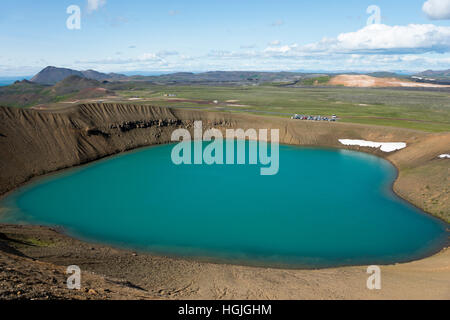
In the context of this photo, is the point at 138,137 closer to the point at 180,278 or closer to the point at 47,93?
the point at 180,278

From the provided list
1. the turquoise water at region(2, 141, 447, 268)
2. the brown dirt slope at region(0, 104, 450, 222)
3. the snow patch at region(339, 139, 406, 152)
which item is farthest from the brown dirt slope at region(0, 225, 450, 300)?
the snow patch at region(339, 139, 406, 152)

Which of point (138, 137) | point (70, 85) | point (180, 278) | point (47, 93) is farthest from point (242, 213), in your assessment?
point (70, 85)

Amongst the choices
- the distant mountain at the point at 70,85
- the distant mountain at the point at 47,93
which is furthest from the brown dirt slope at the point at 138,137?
the distant mountain at the point at 70,85

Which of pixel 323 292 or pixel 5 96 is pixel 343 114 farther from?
pixel 5 96

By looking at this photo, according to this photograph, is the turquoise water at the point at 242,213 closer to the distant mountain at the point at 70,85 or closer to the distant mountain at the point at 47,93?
the distant mountain at the point at 47,93

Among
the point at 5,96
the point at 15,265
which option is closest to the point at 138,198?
the point at 15,265

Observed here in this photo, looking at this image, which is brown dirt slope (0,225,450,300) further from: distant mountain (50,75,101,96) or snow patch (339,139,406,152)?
distant mountain (50,75,101,96)
